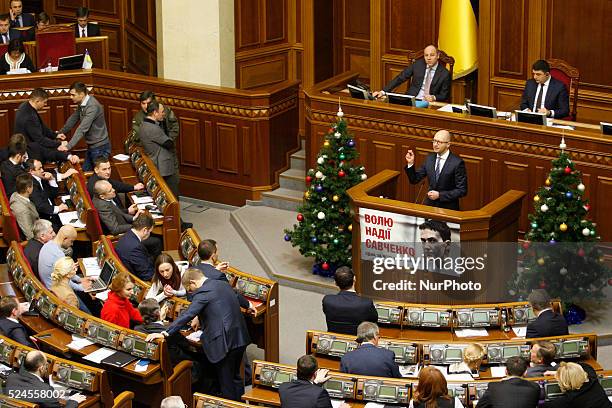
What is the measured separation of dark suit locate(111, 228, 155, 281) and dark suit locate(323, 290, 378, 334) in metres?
2.31

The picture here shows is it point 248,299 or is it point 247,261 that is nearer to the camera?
point 248,299

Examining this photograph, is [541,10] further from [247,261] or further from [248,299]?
[248,299]

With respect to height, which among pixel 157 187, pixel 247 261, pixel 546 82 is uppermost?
pixel 546 82

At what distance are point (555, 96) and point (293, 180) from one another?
3.73 metres

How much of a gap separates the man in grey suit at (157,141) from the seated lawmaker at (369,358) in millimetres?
5308

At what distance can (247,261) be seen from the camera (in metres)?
14.6

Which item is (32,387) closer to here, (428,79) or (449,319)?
(449,319)

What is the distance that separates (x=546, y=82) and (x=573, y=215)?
6.43ft

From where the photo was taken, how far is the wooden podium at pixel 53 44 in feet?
56.4

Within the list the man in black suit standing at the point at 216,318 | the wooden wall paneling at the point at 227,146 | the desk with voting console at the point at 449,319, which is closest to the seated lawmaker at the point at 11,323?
the man in black suit standing at the point at 216,318

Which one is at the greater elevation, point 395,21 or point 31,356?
point 395,21

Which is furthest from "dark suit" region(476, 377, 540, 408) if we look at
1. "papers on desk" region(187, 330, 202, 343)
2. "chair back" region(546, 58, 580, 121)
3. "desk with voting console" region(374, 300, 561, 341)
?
"chair back" region(546, 58, 580, 121)

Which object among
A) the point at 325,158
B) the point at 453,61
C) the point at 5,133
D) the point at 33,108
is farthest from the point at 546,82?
the point at 5,133

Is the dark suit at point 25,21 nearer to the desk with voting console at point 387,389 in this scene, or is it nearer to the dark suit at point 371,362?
the desk with voting console at point 387,389
